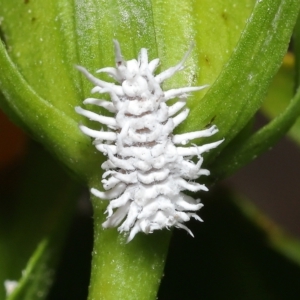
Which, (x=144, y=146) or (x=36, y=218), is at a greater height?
(x=144, y=146)

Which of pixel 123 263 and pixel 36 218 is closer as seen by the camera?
pixel 123 263

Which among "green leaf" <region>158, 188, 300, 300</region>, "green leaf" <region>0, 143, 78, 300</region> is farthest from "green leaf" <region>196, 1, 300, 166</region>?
"green leaf" <region>158, 188, 300, 300</region>

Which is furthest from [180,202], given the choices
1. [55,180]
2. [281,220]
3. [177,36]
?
[281,220]

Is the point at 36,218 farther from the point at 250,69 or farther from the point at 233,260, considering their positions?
the point at 250,69

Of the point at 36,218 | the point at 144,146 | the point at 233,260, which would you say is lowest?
the point at 233,260

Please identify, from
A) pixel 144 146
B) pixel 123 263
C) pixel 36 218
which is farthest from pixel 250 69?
pixel 36 218

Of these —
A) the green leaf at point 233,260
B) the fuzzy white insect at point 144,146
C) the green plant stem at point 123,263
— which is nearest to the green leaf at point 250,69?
the fuzzy white insect at point 144,146

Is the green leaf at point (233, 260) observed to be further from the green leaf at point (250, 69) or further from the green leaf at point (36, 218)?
the green leaf at point (250, 69)

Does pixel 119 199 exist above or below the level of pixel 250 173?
above

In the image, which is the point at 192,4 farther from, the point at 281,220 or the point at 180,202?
the point at 281,220
